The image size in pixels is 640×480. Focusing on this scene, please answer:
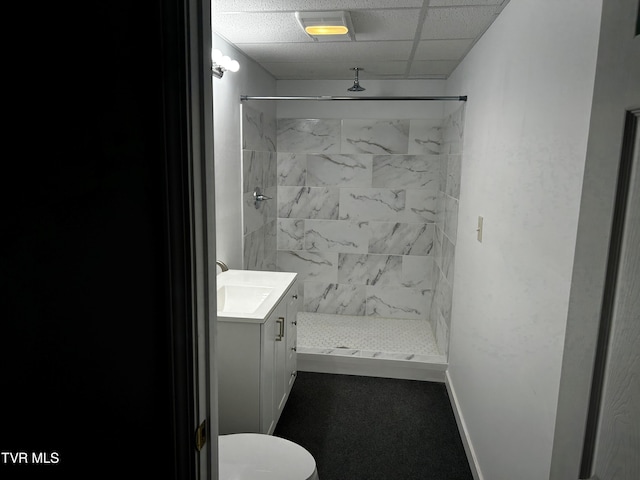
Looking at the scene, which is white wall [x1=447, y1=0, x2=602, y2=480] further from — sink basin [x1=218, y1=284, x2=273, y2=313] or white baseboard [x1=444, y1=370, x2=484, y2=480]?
sink basin [x1=218, y1=284, x2=273, y2=313]

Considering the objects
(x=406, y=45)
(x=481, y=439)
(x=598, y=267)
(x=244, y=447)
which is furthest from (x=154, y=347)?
(x=406, y=45)

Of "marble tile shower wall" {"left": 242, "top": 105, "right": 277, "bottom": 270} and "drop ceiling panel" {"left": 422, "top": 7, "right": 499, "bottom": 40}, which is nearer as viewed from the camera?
"drop ceiling panel" {"left": 422, "top": 7, "right": 499, "bottom": 40}

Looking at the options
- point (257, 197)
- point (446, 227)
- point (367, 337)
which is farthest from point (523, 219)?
point (367, 337)

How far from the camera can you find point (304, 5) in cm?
212

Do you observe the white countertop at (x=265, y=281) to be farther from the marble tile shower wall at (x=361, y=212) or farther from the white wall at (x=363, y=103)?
the white wall at (x=363, y=103)

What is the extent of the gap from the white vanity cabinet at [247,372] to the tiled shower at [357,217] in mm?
1439

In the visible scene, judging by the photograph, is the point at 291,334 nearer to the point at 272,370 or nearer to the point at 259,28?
the point at 272,370

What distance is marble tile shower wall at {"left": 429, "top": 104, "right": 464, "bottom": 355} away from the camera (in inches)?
123

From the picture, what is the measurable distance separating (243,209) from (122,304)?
2.33 meters

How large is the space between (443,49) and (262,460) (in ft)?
8.36

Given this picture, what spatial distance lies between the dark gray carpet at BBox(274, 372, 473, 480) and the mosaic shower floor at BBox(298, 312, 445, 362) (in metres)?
0.18

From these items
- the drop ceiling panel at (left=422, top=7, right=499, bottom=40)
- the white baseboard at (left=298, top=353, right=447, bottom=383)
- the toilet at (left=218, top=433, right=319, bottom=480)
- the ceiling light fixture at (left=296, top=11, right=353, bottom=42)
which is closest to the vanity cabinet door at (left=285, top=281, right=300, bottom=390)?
the white baseboard at (left=298, top=353, right=447, bottom=383)

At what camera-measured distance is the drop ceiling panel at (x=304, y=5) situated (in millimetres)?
2064

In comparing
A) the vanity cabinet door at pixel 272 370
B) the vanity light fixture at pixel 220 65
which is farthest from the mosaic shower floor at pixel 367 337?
the vanity light fixture at pixel 220 65
